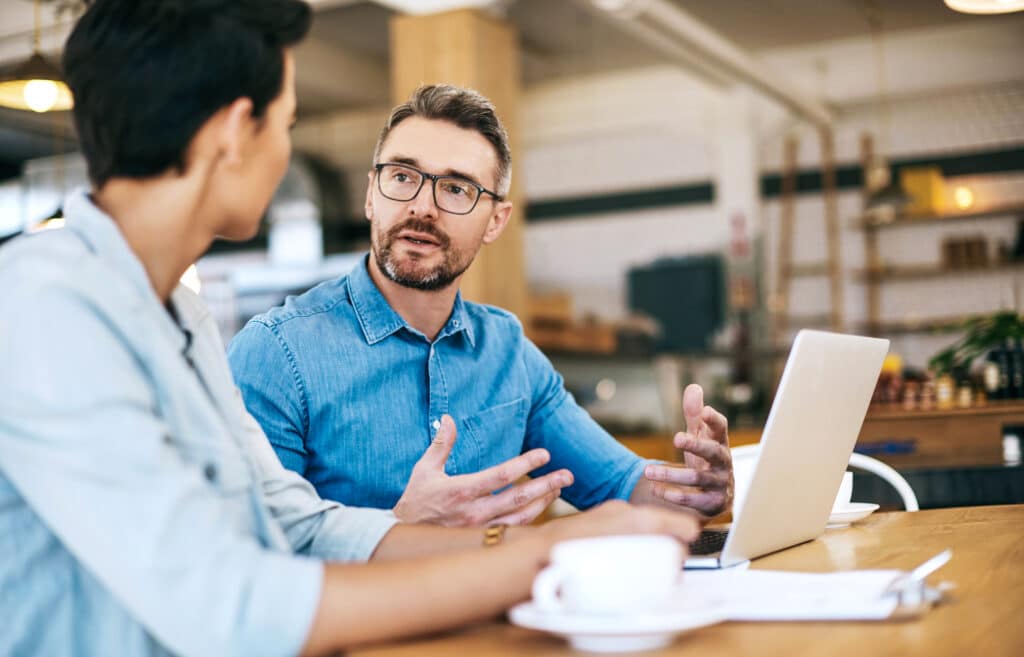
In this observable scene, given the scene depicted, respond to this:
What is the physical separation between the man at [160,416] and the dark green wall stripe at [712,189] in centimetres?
908

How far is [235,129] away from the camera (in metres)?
1.10

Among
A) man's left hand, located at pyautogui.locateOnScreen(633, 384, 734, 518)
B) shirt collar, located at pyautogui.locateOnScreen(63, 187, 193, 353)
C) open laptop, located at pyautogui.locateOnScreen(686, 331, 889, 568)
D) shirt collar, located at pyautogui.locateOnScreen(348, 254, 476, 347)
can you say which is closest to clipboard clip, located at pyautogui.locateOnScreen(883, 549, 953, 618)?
open laptop, located at pyautogui.locateOnScreen(686, 331, 889, 568)

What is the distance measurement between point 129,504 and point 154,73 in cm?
42

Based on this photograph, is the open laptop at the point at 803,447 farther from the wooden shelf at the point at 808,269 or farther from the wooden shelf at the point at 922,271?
the wooden shelf at the point at 808,269

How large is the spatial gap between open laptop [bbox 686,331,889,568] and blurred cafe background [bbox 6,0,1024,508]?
5.32 meters

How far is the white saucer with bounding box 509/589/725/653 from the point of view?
0.90 m

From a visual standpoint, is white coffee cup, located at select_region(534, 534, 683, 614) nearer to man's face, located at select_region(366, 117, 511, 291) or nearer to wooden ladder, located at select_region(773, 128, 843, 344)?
man's face, located at select_region(366, 117, 511, 291)

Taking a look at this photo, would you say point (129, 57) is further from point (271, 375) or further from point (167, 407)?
point (271, 375)

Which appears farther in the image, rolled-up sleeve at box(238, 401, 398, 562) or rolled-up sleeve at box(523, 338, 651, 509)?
rolled-up sleeve at box(523, 338, 651, 509)

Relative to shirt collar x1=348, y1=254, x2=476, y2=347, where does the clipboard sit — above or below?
below

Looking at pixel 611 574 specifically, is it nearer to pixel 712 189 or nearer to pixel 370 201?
pixel 370 201

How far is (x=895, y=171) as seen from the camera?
957 cm

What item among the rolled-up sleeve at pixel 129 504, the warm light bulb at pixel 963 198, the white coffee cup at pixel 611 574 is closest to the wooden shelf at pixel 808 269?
the warm light bulb at pixel 963 198

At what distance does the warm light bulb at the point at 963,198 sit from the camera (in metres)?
9.22
